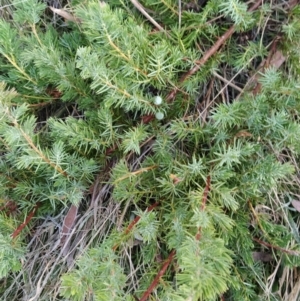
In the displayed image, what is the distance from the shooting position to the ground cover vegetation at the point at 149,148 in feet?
3.43

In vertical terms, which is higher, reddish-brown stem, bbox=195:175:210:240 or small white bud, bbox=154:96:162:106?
small white bud, bbox=154:96:162:106

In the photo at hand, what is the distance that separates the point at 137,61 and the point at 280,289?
795mm

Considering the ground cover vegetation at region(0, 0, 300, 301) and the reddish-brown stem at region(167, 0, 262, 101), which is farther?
the reddish-brown stem at region(167, 0, 262, 101)

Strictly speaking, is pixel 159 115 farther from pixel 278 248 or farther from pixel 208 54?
pixel 278 248

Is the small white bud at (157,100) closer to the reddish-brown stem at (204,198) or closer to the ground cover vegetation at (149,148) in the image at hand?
the ground cover vegetation at (149,148)

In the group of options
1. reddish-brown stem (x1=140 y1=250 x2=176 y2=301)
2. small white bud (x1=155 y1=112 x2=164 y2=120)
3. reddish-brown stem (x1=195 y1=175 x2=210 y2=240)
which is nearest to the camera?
reddish-brown stem (x1=195 y1=175 x2=210 y2=240)

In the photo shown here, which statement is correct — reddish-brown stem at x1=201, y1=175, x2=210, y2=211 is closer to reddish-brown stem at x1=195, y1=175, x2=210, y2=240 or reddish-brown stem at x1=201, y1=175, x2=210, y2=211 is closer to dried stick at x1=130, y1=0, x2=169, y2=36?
reddish-brown stem at x1=195, y1=175, x2=210, y2=240

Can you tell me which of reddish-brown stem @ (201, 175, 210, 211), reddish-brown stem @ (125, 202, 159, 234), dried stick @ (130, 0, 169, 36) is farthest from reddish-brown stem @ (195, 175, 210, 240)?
dried stick @ (130, 0, 169, 36)

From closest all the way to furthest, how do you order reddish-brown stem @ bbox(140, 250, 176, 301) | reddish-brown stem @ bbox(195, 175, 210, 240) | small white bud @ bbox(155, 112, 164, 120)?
1. reddish-brown stem @ bbox(195, 175, 210, 240)
2. reddish-brown stem @ bbox(140, 250, 176, 301)
3. small white bud @ bbox(155, 112, 164, 120)

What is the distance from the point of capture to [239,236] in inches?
45.1

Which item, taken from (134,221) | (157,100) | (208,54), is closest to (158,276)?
(134,221)

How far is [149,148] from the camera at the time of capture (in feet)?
4.16

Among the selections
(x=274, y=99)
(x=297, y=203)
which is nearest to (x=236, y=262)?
(x=297, y=203)

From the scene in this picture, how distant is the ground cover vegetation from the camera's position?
1.04 m
